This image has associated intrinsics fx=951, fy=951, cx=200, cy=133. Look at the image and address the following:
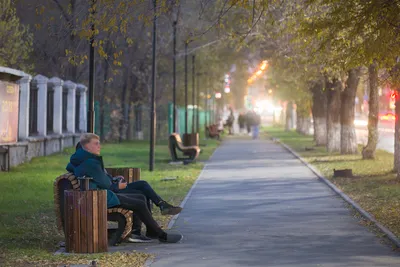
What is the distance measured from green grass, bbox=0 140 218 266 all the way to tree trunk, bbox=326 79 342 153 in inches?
245

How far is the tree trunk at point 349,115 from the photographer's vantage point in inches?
1297

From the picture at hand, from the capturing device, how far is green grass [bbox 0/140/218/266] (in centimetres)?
1060

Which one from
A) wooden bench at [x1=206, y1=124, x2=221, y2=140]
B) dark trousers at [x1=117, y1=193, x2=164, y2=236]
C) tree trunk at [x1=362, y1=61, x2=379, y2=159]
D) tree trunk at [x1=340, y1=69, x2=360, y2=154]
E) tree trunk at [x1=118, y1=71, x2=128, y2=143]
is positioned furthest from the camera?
wooden bench at [x1=206, y1=124, x2=221, y2=140]

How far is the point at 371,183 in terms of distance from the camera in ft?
69.9

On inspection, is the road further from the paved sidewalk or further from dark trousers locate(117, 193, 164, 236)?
dark trousers locate(117, 193, 164, 236)

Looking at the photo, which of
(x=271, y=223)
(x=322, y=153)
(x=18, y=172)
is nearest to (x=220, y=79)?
(x=322, y=153)

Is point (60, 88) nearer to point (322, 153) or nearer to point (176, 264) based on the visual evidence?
point (322, 153)

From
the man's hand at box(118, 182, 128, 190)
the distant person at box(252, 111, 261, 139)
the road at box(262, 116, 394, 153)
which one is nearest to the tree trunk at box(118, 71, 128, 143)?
the distant person at box(252, 111, 261, 139)

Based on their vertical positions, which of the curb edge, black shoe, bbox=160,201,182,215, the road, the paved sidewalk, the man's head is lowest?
the paved sidewalk

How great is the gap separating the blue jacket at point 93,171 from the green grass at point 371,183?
375cm

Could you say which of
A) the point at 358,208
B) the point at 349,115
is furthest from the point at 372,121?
the point at 358,208

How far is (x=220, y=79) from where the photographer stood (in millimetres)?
71500

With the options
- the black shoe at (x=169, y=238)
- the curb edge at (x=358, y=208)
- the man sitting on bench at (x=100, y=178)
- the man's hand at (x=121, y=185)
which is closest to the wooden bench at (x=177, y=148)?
the curb edge at (x=358, y=208)

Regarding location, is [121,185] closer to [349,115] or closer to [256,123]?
[349,115]
